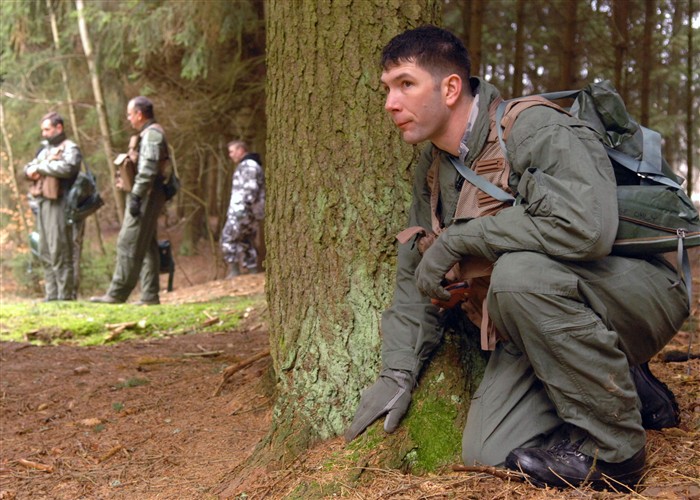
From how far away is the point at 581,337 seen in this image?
8.41 ft

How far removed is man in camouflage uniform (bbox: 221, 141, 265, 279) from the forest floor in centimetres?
670

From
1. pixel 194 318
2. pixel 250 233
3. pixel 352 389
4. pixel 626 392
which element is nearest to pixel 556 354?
pixel 626 392

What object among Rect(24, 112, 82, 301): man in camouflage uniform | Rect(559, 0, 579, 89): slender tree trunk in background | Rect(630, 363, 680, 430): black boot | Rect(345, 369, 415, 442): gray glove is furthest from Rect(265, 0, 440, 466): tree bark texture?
Rect(24, 112, 82, 301): man in camouflage uniform

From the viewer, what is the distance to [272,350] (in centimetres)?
377

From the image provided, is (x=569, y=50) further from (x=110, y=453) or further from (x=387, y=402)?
(x=110, y=453)

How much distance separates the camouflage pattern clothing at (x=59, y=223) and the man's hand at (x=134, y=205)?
4.20 ft

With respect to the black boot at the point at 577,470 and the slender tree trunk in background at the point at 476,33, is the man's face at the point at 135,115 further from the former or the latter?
the black boot at the point at 577,470

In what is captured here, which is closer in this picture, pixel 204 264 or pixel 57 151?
pixel 57 151

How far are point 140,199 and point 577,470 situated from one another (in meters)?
7.58

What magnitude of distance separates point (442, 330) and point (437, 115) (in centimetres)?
94

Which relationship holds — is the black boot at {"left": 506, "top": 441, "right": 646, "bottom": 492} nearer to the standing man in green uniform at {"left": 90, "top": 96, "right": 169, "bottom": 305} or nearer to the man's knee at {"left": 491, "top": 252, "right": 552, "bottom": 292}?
the man's knee at {"left": 491, "top": 252, "right": 552, "bottom": 292}

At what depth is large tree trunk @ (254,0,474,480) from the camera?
3.34 meters

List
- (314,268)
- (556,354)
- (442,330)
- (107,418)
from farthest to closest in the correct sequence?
1. (107,418)
2. (314,268)
3. (442,330)
4. (556,354)

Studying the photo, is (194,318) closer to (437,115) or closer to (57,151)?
(57,151)
